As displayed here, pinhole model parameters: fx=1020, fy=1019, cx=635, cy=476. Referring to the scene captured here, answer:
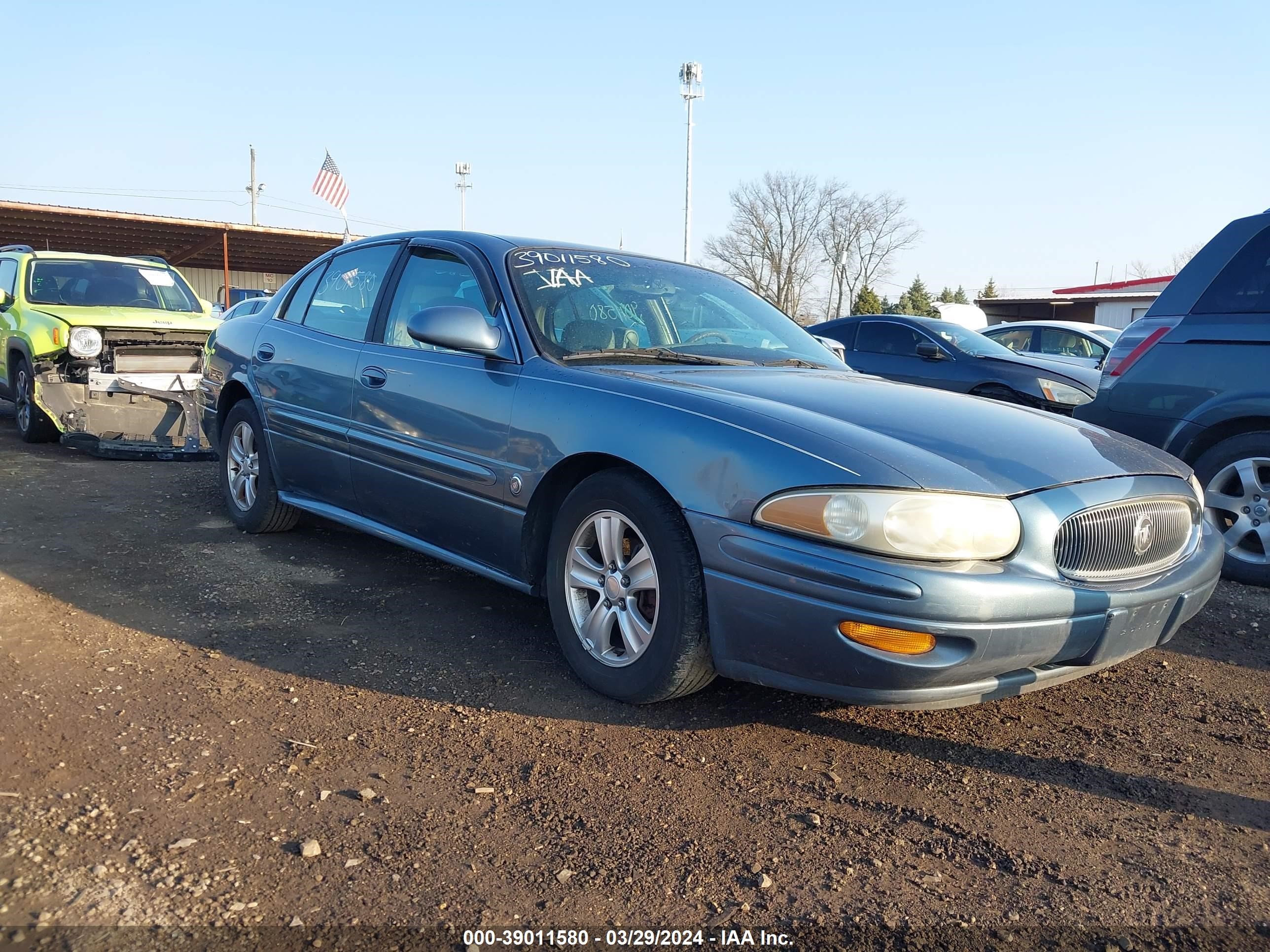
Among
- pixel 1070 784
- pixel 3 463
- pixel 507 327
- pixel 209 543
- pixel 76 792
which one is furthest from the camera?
pixel 3 463

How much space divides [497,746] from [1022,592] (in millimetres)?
1514

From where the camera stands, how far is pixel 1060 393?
9.41m

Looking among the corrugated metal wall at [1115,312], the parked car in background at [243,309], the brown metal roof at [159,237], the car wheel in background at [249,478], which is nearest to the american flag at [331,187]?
the brown metal roof at [159,237]

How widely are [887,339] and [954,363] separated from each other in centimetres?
94

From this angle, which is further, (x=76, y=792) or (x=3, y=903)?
(x=76, y=792)

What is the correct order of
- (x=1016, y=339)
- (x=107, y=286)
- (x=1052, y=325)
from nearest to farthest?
(x=107, y=286), (x=1052, y=325), (x=1016, y=339)

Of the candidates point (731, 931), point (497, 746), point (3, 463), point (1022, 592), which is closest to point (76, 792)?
point (497, 746)

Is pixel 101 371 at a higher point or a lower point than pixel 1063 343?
lower

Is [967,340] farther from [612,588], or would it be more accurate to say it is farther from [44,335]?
[44,335]

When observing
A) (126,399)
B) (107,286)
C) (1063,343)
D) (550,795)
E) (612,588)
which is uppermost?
(107,286)

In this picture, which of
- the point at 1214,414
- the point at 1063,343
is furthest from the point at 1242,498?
the point at 1063,343

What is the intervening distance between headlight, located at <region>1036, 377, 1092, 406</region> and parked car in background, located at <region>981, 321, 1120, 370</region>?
8.55ft

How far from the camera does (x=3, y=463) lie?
24.6 ft

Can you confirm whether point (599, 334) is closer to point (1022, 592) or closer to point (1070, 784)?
point (1022, 592)
